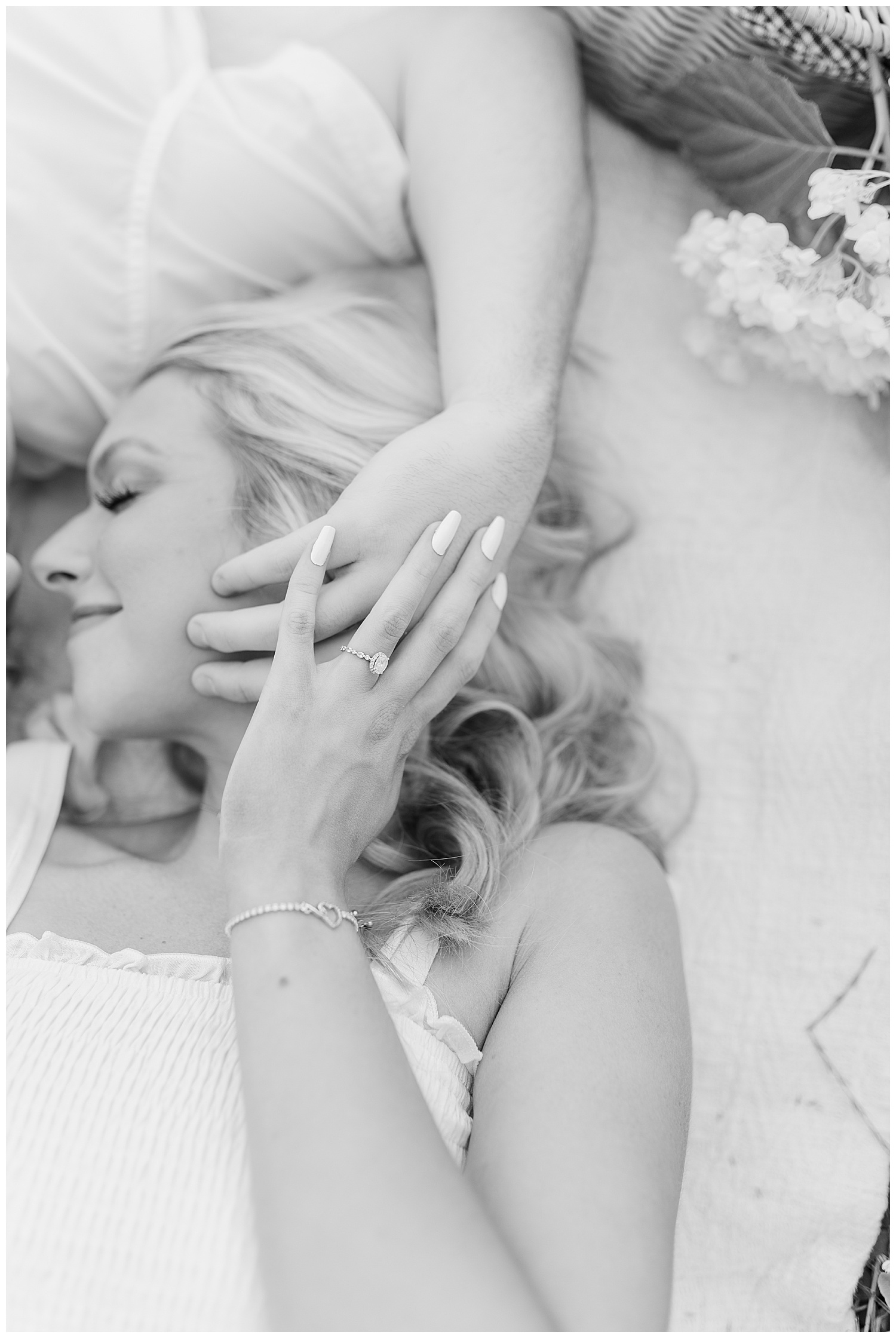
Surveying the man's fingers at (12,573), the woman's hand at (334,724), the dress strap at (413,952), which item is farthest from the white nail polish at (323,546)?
the man's fingers at (12,573)

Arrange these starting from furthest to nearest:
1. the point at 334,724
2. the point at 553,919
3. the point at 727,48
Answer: the point at 727,48
the point at 553,919
the point at 334,724

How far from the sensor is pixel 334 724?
1196 mm

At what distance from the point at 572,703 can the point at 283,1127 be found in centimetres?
85

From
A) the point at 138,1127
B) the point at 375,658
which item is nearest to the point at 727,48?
the point at 375,658

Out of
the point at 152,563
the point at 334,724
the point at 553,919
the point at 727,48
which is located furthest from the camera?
the point at 727,48

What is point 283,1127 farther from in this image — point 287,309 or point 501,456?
point 287,309

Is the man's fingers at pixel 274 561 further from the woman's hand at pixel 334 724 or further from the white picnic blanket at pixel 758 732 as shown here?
the white picnic blanket at pixel 758 732

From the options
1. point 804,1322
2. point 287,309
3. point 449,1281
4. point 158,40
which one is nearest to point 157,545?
point 287,309

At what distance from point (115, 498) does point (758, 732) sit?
1.09 meters

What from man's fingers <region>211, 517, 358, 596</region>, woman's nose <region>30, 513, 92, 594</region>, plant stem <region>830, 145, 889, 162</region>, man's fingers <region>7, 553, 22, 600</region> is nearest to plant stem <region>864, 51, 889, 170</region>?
plant stem <region>830, 145, 889, 162</region>

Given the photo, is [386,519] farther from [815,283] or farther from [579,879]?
[815,283]

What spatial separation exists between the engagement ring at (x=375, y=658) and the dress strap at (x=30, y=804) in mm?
614

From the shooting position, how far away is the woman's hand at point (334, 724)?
3.76 ft

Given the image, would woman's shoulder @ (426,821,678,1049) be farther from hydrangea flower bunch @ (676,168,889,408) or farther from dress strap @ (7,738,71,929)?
hydrangea flower bunch @ (676,168,889,408)
